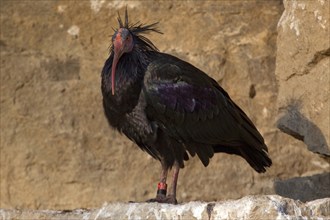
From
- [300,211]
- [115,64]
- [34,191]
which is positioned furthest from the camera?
[34,191]

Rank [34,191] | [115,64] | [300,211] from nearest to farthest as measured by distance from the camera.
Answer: [300,211] < [115,64] < [34,191]

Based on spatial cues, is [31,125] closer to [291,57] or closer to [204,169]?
[204,169]

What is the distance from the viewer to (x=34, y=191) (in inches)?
323

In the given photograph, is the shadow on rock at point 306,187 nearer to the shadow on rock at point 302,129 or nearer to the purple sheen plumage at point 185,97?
the shadow on rock at point 302,129

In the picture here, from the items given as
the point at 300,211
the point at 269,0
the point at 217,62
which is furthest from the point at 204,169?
the point at 300,211

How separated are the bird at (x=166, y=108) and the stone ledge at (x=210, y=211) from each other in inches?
25.6

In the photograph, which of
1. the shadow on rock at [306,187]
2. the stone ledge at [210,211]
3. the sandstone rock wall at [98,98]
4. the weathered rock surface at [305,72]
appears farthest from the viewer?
the sandstone rock wall at [98,98]

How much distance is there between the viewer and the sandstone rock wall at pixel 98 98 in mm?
8188

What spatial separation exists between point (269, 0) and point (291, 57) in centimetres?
93

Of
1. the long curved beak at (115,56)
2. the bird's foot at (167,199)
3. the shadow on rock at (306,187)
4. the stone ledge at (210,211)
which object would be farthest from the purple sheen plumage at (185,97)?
the shadow on rock at (306,187)

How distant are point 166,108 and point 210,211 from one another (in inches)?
44.2

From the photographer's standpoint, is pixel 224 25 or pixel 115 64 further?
pixel 224 25

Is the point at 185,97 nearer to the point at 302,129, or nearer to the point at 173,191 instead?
the point at 173,191

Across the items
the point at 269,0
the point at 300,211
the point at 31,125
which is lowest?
the point at 300,211
